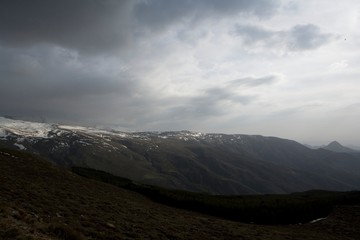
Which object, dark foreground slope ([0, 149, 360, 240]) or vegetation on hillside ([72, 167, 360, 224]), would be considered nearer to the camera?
dark foreground slope ([0, 149, 360, 240])

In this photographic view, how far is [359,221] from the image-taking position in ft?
145

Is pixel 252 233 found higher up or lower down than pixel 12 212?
lower down

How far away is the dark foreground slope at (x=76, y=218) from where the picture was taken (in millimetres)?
19875

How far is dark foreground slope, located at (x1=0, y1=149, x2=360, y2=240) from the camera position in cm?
1988

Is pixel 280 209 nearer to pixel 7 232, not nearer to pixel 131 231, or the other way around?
pixel 131 231

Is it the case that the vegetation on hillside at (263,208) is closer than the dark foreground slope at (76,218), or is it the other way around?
the dark foreground slope at (76,218)

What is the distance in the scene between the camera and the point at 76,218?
24.8 metres

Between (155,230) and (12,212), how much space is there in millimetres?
10911

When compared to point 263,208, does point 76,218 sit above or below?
above

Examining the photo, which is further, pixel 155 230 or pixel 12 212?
pixel 155 230

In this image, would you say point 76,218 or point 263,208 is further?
point 263,208

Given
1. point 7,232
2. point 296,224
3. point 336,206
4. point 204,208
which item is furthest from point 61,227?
point 336,206

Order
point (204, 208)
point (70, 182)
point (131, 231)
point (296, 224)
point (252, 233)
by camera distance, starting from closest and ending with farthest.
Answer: point (131, 231) → point (252, 233) → point (70, 182) → point (296, 224) → point (204, 208)

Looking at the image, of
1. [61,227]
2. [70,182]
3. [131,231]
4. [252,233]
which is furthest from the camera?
[70,182]
